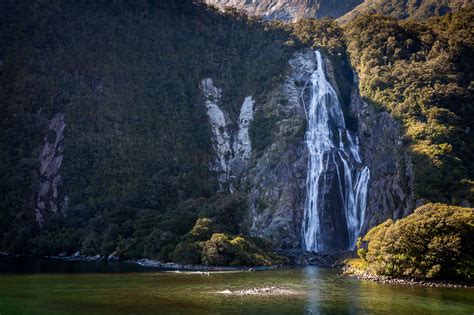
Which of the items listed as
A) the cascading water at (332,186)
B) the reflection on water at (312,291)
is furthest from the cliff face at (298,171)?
the reflection on water at (312,291)

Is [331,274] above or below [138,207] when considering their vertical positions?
below

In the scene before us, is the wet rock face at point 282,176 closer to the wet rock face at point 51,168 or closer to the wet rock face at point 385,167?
the wet rock face at point 385,167

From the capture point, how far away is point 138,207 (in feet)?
383

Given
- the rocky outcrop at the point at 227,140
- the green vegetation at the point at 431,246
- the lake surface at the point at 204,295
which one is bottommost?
the lake surface at the point at 204,295

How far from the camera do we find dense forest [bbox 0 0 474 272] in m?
99.8

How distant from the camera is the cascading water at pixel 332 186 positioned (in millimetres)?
105125

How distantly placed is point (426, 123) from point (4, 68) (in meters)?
105

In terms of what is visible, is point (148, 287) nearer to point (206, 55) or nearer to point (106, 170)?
point (106, 170)

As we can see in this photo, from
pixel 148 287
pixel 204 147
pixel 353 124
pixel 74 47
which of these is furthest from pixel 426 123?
pixel 74 47

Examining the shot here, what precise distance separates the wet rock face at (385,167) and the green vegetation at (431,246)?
24694 mm

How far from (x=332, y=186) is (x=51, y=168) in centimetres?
6488

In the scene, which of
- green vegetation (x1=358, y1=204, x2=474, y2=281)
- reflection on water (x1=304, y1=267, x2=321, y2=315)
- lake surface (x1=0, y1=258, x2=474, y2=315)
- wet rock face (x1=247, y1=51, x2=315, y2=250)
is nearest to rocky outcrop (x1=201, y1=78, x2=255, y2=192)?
wet rock face (x1=247, y1=51, x2=315, y2=250)

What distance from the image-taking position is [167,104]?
484 feet

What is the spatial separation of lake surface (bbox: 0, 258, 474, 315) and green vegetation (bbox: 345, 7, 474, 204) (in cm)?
3014
